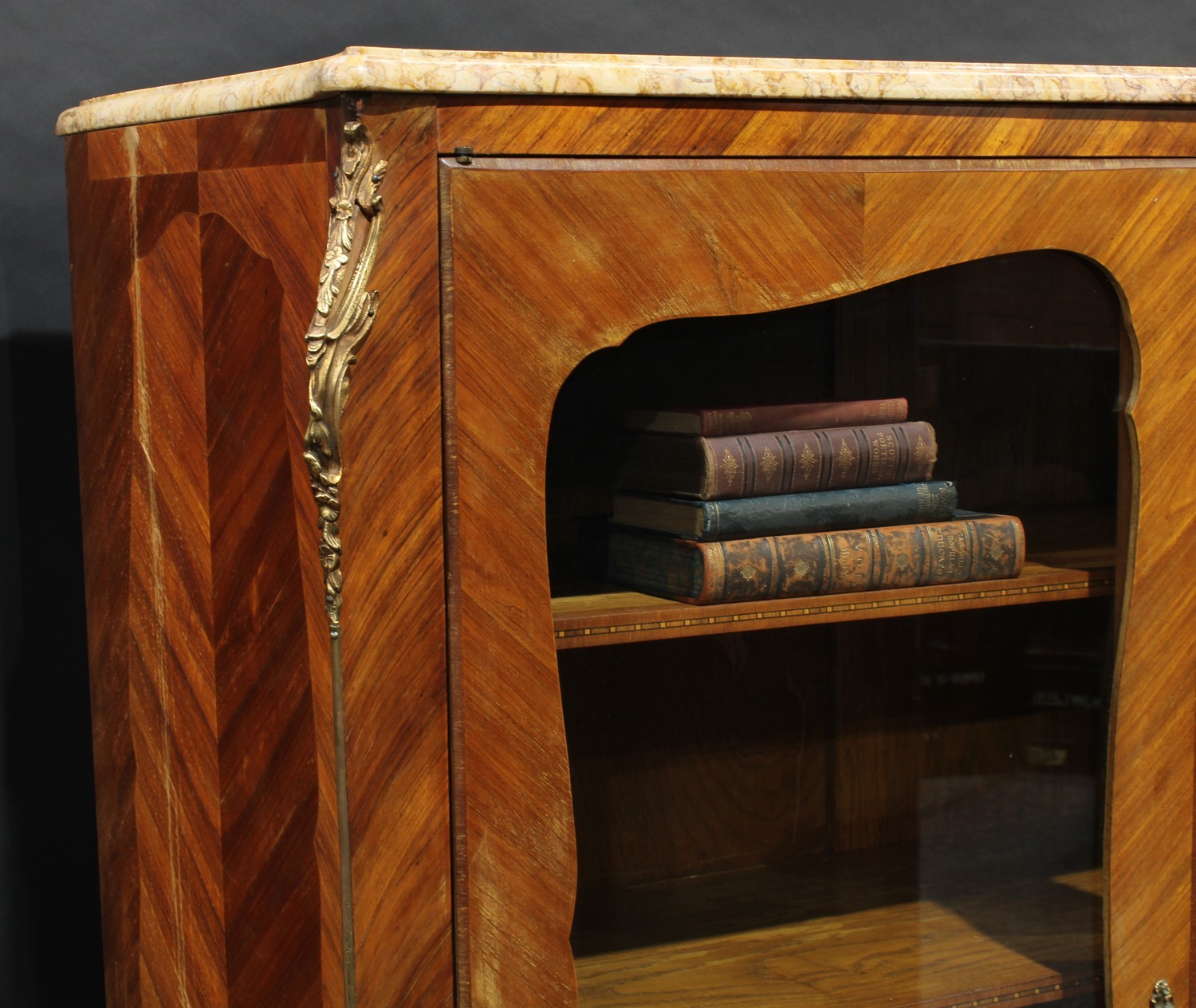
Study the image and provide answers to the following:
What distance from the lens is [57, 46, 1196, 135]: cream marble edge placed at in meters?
0.83

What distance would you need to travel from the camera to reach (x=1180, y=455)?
3.57ft

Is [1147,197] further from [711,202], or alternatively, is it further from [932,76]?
[711,202]

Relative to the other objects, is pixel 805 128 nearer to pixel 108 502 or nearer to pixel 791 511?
pixel 791 511

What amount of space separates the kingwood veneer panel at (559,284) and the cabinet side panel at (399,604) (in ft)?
0.05

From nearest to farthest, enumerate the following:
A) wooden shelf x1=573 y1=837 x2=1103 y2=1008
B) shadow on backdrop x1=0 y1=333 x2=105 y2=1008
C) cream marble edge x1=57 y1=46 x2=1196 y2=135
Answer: cream marble edge x1=57 y1=46 x2=1196 y2=135
wooden shelf x1=573 y1=837 x2=1103 y2=1008
shadow on backdrop x1=0 y1=333 x2=105 y2=1008

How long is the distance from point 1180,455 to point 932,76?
33cm

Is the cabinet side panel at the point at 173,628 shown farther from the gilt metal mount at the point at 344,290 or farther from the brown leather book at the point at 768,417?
the brown leather book at the point at 768,417

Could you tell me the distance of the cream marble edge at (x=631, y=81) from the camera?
32.7 inches

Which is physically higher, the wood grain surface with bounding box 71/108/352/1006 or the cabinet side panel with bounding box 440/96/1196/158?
the cabinet side panel with bounding box 440/96/1196/158

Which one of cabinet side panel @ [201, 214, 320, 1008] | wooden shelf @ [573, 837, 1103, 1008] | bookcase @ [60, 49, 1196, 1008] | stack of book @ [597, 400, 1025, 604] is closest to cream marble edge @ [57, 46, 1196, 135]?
bookcase @ [60, 49, 1196, 1008]

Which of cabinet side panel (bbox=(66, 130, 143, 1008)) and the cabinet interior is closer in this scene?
the cabinet interior

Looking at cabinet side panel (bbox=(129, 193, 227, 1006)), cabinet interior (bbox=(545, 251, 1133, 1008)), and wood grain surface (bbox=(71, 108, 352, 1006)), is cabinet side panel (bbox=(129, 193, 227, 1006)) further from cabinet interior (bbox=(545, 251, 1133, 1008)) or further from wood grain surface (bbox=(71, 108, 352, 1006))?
cabinet interior (bbox=(545, 251, 1133, 1008))

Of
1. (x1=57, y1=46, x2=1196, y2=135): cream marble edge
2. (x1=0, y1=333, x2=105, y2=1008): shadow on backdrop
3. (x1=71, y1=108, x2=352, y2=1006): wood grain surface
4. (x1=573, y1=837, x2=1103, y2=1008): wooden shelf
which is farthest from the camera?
(x1=0, y1=333, x2=105, y2=1008): shadow on backdrop

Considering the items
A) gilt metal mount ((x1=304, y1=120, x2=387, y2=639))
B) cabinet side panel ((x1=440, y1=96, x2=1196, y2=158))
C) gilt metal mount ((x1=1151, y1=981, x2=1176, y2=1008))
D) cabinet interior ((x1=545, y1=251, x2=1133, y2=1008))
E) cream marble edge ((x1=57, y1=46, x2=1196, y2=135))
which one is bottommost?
gilt metal mount ((x1=1151, y1=981, x2=1176, y2=1008))
